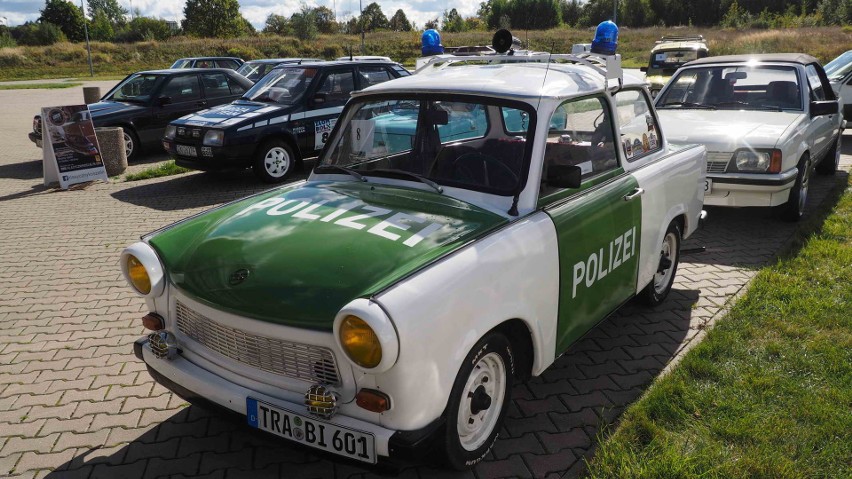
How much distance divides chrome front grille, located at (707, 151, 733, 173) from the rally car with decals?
5.21 m

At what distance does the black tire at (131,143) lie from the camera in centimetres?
1185

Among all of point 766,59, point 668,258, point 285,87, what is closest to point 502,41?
point 668,258

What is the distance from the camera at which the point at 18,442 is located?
3.45 meters

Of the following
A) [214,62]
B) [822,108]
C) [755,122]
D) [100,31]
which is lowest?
[755,122]

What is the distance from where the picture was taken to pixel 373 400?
249 centimetres

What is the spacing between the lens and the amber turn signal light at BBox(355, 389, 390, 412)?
2.48m

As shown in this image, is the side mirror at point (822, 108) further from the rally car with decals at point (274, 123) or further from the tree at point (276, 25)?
the tree at point (276, 25)

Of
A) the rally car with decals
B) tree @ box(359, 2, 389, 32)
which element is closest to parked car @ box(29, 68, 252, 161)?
the rally car with decals

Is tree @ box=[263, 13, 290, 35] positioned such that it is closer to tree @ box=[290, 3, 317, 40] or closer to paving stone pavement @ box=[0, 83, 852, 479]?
tree @ box=[290, 3, 317, 40]

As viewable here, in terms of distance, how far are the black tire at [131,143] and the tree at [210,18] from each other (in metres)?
57.1

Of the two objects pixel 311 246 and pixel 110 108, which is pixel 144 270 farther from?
pixel 110 108

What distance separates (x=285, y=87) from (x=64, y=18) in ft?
279

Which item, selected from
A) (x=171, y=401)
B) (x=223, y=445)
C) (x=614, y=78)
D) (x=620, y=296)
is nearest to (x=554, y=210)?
(x=620, y=296)

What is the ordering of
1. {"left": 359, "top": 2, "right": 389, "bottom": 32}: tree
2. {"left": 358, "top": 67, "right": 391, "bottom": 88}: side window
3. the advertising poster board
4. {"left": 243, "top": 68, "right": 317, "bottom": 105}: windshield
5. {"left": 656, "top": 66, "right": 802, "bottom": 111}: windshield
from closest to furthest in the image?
{"left": 656, "top": 66, "right": 802, "bottom": 111}: windshield, the advertising poster board, {"left": 243, "top": 68, "right": 317, "bottom": 105}: windshield, {"left": 358, "top": 67, "right": 391, "bottom": 88}: side window, {"left": 359, "top": 2, "right": 389, "bottom": 32}: tree
